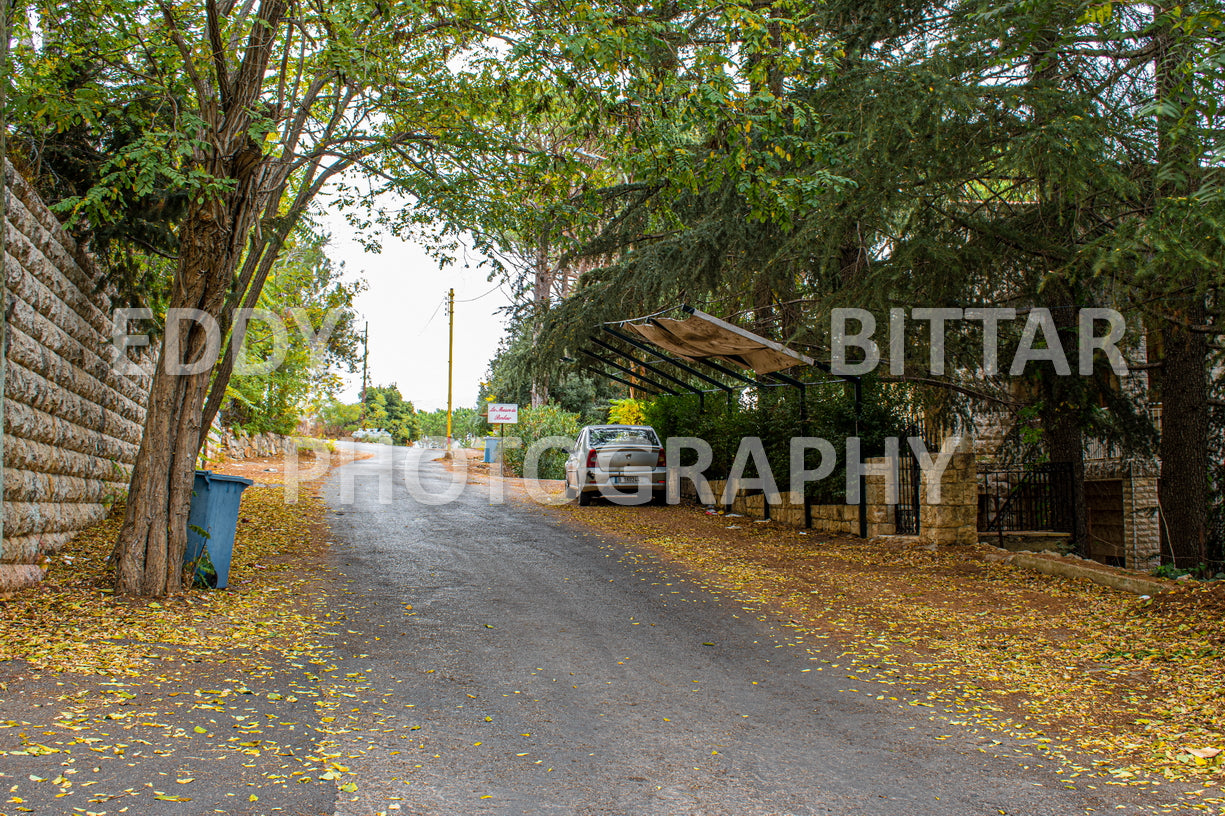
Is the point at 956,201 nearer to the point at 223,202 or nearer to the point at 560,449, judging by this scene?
the point at 223,202

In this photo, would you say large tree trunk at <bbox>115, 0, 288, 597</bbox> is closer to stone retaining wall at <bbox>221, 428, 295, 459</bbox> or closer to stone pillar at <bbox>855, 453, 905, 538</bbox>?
stone pillar at <bbox>855, 453, 905, 538</bbox>

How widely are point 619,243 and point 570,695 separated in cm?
1005

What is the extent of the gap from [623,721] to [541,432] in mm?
22589

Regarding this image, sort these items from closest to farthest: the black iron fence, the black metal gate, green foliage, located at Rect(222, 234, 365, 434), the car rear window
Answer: the black metal gate < the black iron fence < the car rear window < green foliage, located at Rect(222, 234, 365, 434)

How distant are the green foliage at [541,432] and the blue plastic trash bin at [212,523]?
58.0 ft

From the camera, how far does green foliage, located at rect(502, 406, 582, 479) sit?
2581 centimetres

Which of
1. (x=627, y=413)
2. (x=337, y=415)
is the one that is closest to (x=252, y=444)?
(x=627, y=413)

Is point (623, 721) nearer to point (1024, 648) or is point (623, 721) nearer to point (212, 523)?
point (1024, 648)

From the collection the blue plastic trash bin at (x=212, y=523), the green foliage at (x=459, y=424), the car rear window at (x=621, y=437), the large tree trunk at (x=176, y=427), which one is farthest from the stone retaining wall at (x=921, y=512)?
the green foliage at (x=459, y=424)

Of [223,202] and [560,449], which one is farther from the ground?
[223,202]

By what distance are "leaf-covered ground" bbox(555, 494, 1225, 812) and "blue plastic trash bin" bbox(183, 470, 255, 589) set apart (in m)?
4.69

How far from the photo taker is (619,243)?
14.1 m

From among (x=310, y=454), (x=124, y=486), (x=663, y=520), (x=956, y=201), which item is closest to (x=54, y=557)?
(x=124, y=486)

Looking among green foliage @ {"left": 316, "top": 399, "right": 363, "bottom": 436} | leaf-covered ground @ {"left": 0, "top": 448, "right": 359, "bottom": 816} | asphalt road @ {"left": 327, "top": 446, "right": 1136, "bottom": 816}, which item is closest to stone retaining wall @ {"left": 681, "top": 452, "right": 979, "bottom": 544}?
asphalt road @ {"left": 327, "top": 446, "right": 1136, "bottom": 816}
